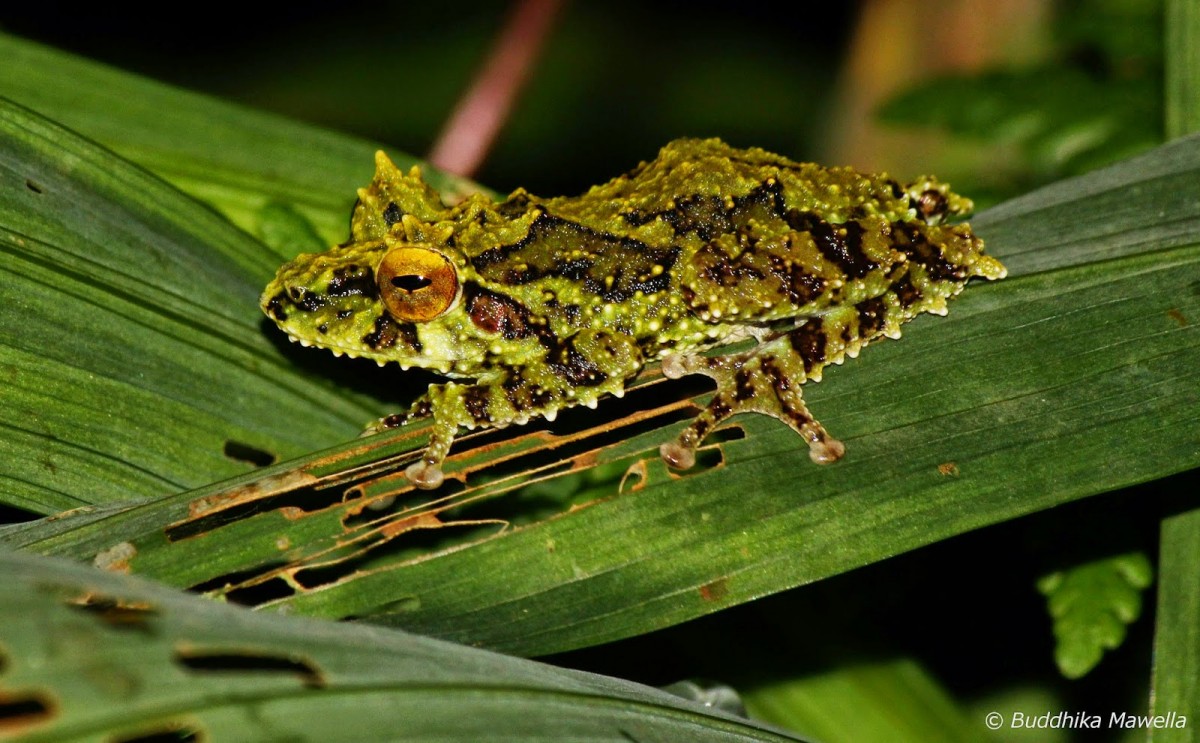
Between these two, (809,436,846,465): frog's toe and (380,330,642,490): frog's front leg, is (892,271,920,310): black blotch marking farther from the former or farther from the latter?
(380,330,642,490): frog's front leg

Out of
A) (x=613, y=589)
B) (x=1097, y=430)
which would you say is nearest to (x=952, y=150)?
(x=1097, y=430)

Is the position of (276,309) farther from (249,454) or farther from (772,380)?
(772,380)

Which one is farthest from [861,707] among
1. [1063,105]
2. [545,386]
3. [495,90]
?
[495,90]

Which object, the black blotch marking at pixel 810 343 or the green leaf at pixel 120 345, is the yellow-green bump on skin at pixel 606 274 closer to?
the black blotch marking at pixel 810 343

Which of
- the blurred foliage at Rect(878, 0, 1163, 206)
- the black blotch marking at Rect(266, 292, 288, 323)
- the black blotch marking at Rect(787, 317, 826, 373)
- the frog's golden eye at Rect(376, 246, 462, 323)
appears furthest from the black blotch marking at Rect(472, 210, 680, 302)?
the blurred foliage at Rect(878, 0, 1163, 206)

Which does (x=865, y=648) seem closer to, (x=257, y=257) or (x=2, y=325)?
(x=257, y=257)

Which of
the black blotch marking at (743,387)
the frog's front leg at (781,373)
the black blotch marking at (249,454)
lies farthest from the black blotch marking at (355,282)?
the black blotch marking at (743,387)
